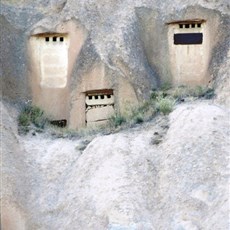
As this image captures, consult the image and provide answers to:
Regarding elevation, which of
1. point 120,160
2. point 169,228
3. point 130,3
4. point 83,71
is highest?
point 130,3

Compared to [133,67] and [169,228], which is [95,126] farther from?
[169,228]

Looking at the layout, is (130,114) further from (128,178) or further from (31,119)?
(128,178)

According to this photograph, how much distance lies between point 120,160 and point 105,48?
572cm

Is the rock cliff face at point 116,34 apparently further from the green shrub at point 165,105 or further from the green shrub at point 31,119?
the green shrub at point 165,105

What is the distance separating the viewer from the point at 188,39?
901 inches

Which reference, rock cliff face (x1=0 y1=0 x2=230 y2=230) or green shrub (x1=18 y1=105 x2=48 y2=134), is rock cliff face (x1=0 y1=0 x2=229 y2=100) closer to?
rock cliff face (x1=0 y1=0 x2=230 y2=230)

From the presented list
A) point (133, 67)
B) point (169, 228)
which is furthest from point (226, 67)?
point (169, 228)

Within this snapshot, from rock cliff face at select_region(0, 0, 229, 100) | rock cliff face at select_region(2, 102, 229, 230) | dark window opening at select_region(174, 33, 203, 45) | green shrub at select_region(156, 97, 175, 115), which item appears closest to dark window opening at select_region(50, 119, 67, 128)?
rock cliff face at select_region(0, 0, 229, 100)

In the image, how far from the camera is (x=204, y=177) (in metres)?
16.3

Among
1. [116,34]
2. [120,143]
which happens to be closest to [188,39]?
[116,34]

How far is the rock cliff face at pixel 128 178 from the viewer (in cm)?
1578

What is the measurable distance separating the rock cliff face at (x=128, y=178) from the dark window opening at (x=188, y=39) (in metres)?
4.20

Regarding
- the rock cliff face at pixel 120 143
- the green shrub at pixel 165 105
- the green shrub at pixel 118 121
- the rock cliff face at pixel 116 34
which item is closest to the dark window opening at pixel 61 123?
the rock cliff face at pixel 120 143

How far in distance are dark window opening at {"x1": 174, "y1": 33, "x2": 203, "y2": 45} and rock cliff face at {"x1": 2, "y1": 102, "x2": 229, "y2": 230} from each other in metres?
4.20
